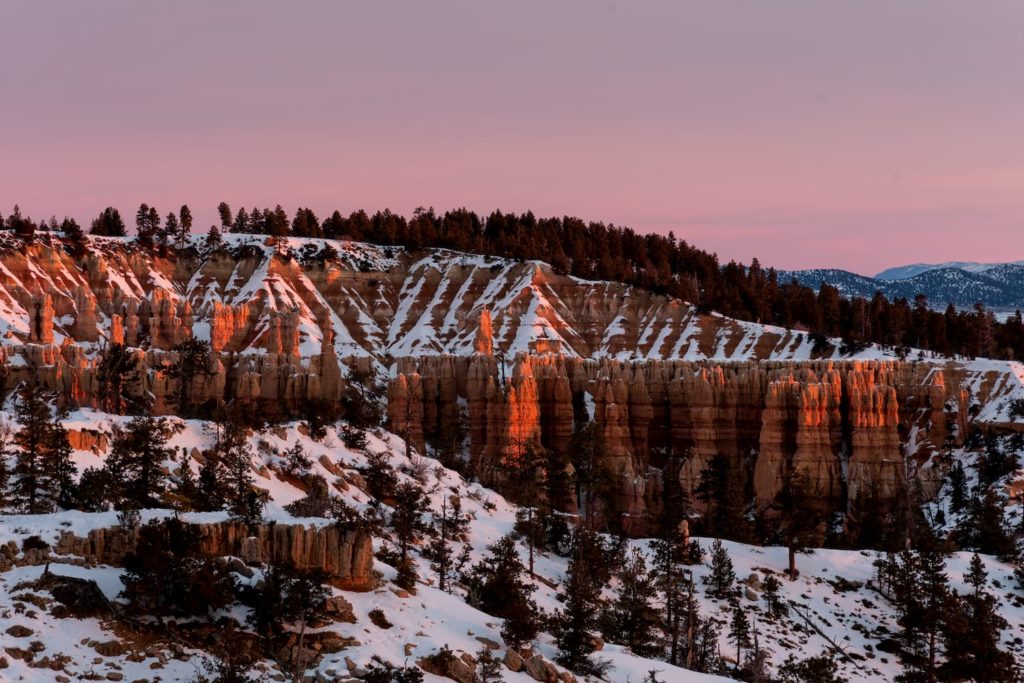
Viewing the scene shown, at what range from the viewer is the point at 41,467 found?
163 ft

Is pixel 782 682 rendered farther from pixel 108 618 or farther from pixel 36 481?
pixel 36 481

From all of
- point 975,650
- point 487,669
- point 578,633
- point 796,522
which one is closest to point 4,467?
point 487,669

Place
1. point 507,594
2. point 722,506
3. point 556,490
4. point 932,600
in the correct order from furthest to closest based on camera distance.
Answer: point 556,490, point 722,506, point 932,600, point 507,594

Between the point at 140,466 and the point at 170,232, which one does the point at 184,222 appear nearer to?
the point at 170,232

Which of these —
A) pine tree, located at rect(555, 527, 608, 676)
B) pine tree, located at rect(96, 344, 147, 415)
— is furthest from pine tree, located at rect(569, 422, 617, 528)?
pine tree, located at rect(96, 344, 147, 415)

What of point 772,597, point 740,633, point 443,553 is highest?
point 443,553

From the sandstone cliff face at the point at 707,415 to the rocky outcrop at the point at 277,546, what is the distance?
5347 cm

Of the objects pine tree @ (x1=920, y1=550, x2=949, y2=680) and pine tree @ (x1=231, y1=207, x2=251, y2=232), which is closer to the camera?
pine tree @ (x1=920, y1=550, x2=949, y2=680)

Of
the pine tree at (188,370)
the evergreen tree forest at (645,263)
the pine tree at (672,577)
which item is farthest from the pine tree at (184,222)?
the pine tree at (672,577)

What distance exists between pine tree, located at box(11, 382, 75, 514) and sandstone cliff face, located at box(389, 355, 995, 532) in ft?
154

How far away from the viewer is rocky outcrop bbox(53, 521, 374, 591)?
1480 inches

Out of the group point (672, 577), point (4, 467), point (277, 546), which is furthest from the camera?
point (672, 577)

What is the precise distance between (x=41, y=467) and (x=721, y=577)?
1387 inches

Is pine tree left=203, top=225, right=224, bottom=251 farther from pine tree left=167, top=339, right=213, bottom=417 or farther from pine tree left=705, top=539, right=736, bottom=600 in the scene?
pine tree left=705, top=539, right=736, bottom=600
